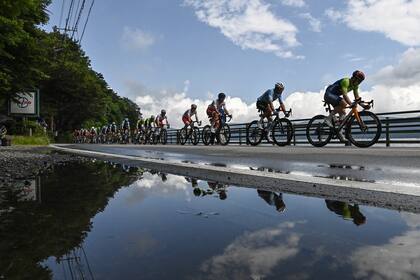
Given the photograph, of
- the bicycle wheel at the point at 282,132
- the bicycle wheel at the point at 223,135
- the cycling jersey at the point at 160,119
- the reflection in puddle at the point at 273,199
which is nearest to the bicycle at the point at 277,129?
the bicycle wheel at the point at 282,132

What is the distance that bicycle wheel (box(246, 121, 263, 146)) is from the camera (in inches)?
607

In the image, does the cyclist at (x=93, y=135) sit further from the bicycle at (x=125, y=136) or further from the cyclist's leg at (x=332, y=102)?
the cyclist's leg at (x=332, y=102)

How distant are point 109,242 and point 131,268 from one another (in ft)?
1.50

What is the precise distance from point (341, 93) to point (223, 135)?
783 centimetres

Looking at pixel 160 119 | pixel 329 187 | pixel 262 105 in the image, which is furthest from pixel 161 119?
pixel 329 187

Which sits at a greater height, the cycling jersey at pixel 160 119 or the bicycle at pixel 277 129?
the cycling jersey at pixel 160 119

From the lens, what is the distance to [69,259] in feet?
5.85

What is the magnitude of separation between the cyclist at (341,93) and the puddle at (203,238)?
851 centimetres

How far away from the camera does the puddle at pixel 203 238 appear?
5.33ft

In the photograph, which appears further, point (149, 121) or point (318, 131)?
point (149, 121)

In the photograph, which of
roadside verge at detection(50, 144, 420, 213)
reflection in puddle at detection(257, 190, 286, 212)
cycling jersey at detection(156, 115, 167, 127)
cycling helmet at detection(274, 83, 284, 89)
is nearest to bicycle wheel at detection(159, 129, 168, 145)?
cycling jersey at detection(156, 115, 167, 127)

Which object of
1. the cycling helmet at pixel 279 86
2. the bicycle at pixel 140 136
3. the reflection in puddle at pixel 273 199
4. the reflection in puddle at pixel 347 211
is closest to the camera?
the reflection in puddle at pixel 347 211

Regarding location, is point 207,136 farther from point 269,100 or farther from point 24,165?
point 24,165

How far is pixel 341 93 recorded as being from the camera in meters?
11.4
